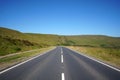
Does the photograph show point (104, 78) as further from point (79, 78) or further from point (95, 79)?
point (79, 78)

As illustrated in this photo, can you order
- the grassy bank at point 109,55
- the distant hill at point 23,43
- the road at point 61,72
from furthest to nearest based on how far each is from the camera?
1. the distant hill at point 23,43
2. the grassy bank at point 109,55
3. the road at point 61,72

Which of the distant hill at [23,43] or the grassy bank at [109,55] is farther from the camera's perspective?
the distant hill at [23,43]

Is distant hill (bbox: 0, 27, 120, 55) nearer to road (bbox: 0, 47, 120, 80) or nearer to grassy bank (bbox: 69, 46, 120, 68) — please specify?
grassy bank (bbox: 69, 46, 120, 68)

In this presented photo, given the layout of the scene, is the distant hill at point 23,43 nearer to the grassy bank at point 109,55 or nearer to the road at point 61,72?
the grassy bank at point 109,55

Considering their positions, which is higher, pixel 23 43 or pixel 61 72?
pixel 23 43

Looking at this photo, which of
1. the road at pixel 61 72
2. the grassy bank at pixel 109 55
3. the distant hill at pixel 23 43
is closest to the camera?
the road at pixel 61 72

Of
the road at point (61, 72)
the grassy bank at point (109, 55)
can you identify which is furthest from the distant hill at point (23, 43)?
the road at point (61, 72)

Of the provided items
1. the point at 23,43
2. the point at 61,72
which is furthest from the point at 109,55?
→ the point at 23,43

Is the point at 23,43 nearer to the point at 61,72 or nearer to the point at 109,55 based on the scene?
the point at 109,55

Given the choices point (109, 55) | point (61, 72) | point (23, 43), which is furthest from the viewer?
point (23, 43)

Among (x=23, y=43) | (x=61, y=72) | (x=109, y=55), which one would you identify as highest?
(x=23, y=43)

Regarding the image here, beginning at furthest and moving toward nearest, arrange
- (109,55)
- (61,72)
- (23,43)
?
(23,43), (109,55), (61,72)

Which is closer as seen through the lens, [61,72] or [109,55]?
[61,72]

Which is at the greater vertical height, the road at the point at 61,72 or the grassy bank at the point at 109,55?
the road at the point at 61,72
